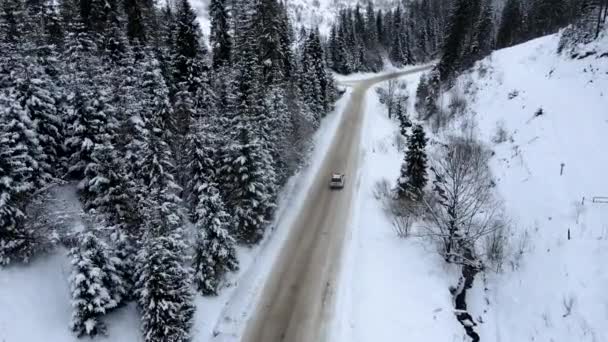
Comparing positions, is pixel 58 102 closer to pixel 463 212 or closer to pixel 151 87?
pixel 151 87

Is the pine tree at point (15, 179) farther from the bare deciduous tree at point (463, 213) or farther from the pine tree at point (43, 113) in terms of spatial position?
the bare deciduous tree at point (463, 213)

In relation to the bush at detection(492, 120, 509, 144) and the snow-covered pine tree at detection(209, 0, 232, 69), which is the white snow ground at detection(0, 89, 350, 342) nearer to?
the bush at detection(492, 120, 509, 144)

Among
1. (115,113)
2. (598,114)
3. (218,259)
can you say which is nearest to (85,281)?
(218,259)

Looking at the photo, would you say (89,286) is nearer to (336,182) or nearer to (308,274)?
(308,274)

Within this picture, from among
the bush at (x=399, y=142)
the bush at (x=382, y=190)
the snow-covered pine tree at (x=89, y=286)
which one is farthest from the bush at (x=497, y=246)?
the bush at (x=399, y=142)

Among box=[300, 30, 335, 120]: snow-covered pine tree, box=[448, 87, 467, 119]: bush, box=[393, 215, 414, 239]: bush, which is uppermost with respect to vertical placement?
box=[300, 30, 335, 120]: snow-covered pine tree

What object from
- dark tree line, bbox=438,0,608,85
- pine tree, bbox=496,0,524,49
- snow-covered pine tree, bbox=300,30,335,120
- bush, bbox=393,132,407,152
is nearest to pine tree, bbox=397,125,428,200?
bush, bbox=393,132,407,152

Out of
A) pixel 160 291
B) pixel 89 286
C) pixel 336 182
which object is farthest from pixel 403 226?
pixel 89 286

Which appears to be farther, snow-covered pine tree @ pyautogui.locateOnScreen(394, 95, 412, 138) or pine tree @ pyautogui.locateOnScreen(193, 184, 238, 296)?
snow-covered pine tree @ pyautogui.locateOnScreen(394, 95, 412, 138)
